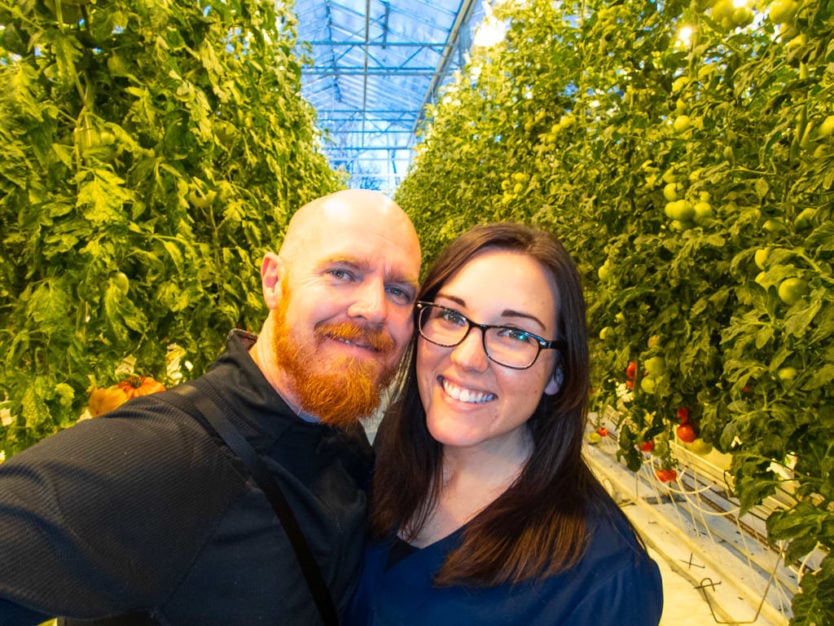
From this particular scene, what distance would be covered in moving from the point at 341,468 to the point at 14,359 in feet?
2.49

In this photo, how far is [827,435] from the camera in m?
1.24

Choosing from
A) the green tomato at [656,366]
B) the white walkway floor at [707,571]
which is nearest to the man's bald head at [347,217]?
the green tomato at [656,366]

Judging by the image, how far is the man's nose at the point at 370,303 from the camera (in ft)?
3.59

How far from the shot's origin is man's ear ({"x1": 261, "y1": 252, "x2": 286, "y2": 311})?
118 centimetres

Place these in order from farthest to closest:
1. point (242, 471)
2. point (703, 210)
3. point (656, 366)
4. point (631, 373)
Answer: point (631, 373), point (656, 366), point (703, 210), point (242, 471)

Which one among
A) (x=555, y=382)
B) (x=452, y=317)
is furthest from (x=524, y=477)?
(x=452, y=317)

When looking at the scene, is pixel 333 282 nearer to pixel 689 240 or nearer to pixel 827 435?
pixel 689 240

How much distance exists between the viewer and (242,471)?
2.96 ft

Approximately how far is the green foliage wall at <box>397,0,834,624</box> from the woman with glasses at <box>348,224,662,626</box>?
17.7 inches

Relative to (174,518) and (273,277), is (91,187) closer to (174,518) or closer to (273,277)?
(273,277)

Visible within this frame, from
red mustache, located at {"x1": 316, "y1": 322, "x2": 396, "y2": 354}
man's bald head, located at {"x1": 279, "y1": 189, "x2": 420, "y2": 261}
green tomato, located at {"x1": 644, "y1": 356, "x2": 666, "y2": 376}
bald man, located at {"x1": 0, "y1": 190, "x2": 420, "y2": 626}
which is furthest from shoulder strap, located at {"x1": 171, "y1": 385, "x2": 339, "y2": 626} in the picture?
green tomato, located at {"x1": 644, "y1": 356, "x2": 666, "y2": 376}

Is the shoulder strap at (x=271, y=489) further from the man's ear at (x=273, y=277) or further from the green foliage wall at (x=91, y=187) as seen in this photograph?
the green foliage wall at (x=91, y=187)

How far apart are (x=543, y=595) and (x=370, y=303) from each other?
61 centimetres

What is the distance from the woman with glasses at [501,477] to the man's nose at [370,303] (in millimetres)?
118
